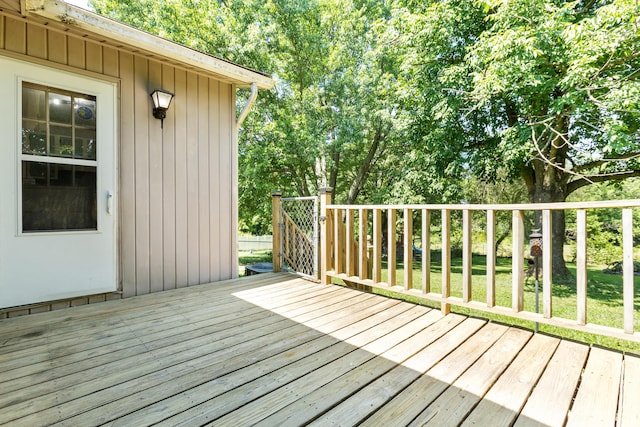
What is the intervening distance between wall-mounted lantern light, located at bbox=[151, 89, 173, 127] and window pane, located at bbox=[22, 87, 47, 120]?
2.80ft

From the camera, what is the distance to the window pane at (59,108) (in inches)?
103

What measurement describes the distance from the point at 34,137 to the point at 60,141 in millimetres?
164

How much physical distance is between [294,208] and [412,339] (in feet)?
8.27

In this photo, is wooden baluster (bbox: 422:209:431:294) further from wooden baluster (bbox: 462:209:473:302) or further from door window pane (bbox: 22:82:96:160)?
door window pane (bbox: 22:82:96:160)

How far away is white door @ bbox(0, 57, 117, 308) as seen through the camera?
241 centimetres

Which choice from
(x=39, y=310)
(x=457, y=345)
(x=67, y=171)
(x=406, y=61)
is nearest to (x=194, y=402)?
(x=457, y=345)

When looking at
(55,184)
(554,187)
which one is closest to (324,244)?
(55,184)

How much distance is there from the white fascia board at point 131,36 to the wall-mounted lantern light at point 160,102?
35 cm

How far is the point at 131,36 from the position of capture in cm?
270

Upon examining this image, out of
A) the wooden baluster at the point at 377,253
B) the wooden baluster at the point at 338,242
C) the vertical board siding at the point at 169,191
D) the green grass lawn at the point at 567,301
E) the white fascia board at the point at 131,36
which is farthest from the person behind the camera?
the green grass lawn at the point at 567,301

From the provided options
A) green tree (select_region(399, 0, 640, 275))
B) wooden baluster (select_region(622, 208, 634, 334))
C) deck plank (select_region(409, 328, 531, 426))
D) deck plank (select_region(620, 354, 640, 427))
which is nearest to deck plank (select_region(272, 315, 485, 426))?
deck plank (select_region(409, 328, 531, 426))

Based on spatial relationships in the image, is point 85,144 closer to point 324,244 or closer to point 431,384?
point 324,244

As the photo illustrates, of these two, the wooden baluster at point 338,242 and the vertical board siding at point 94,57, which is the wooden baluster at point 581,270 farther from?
the vertical board siding at point 94,57

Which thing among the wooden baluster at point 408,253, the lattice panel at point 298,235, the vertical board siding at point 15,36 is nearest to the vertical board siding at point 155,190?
the vertical board siding at point 15,36
